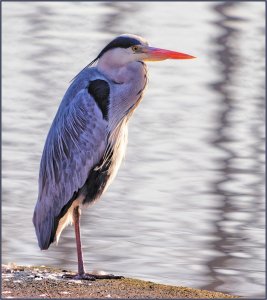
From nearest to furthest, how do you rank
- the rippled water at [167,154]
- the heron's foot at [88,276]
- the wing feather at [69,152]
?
the heron's foot at [88,276]
the wing feather at [69,152]
the rippled water at [167,154]

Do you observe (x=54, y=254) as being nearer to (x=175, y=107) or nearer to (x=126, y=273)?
(x=126, y=273)

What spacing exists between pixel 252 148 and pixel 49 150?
12.4ft

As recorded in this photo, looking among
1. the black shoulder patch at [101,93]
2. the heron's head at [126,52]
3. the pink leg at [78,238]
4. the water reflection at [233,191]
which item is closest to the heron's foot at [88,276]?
the pink leg at [78,238]

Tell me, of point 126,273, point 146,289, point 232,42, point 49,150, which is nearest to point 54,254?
point 126,273

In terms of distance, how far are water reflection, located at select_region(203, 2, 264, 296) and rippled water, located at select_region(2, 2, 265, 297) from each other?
0.5 inches

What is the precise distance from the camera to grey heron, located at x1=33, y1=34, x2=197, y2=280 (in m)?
7.29

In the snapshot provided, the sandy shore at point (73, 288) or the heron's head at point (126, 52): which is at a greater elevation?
the heron's head at point (126, 52)

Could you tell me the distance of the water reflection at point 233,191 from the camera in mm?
8266

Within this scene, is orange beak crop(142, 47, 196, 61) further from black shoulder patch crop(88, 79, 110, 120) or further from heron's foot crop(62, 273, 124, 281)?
heron's foot crop(62, 273, 124, 281)

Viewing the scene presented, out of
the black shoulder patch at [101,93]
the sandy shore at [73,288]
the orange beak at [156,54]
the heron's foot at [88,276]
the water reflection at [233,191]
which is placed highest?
the orange beak at [156,54]

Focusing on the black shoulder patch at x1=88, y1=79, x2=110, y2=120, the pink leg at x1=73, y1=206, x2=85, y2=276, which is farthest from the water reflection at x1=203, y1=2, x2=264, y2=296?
the black shoulder patch at x1=88, y1=79, x2=110, y2=120

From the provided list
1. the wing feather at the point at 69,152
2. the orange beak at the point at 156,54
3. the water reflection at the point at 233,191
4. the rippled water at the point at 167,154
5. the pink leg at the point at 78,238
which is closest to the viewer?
the pink leg at the point at 78,238

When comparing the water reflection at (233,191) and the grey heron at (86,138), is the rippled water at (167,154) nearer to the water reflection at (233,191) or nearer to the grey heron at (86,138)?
the water reflection at (233,191)

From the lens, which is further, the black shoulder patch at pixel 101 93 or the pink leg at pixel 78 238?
the black shoulder patch at pixel 101 93
